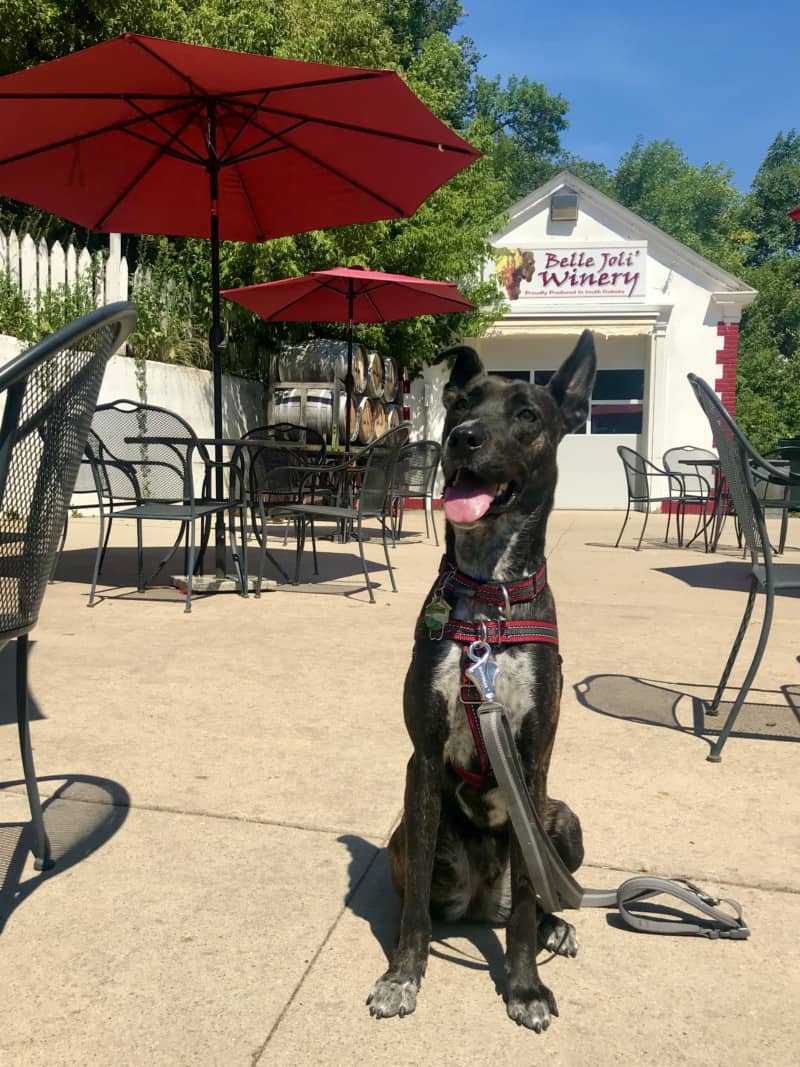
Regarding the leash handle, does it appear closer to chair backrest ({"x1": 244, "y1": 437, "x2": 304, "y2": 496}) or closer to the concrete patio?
the concrete patio

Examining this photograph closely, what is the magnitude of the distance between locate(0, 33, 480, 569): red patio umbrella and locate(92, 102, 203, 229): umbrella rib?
1cm

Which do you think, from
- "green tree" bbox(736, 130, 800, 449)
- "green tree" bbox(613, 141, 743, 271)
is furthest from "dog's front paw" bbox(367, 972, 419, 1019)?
"green tree" bbox(613, 141, 743, 271)

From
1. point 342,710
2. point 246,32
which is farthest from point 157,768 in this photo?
point 246,32

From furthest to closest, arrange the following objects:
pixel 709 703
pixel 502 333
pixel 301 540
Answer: pixel 502 333, pixel 301 540, pixel 709 703

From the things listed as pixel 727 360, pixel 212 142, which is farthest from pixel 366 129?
pixel 727 360

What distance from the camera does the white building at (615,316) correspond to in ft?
53.1

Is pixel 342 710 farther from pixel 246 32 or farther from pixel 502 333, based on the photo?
pixel 502 333

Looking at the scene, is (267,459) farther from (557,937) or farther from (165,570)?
(557,937)

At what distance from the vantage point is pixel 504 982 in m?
1.71

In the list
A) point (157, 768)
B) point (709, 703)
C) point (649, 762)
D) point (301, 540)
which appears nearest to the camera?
Result: point (157, 768)

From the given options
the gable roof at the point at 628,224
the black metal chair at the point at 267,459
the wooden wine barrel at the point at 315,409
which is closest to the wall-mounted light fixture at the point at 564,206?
the gable roof at the point at 628,224

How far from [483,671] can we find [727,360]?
52.4 ft

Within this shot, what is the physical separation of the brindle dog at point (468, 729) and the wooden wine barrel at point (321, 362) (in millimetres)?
11496

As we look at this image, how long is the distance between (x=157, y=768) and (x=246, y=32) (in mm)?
12444
